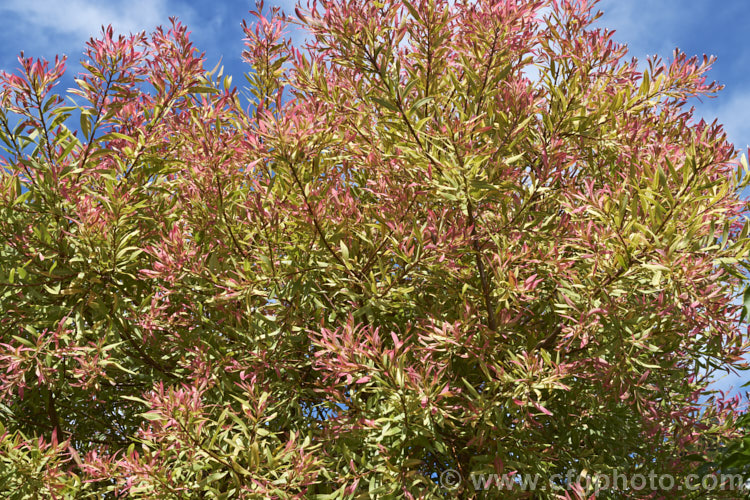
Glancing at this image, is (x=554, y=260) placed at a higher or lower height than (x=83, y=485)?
higher

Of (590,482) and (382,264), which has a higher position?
(382,264)

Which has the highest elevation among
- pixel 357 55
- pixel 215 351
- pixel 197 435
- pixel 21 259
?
pixel 357 55

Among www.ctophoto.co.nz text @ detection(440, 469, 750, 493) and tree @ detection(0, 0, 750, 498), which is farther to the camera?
www.ctophoto.co.nz text @ detection(440, 469, 750, 493)

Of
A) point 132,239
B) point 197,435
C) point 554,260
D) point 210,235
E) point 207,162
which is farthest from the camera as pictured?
point 210,235

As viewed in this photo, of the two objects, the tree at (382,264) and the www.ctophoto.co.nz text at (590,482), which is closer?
the tree at (382,264)

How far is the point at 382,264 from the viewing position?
351 cm

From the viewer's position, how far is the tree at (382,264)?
325cm

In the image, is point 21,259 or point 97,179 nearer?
point 21,259

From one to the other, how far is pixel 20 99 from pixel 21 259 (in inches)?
40.2

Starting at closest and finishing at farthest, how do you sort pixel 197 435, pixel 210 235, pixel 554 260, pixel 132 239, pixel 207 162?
pixel 197 435
pixel 554 260
pixel 207 162
pixel 132 239
pixel 210 235

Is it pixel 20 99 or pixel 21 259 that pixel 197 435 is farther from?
pixel 20 99

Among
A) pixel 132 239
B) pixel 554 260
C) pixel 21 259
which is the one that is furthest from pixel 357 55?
pixel 21 259

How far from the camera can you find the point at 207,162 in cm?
386

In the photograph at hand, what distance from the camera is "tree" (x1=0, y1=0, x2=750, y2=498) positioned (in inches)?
128
